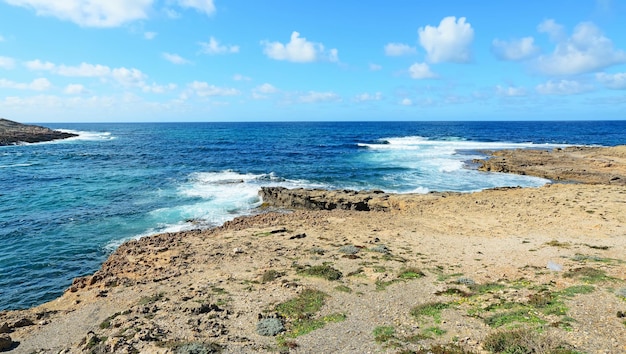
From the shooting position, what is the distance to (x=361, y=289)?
12.3 metres

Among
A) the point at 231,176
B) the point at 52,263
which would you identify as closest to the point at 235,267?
the point at 52,263

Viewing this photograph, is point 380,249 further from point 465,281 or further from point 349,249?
point 465,281

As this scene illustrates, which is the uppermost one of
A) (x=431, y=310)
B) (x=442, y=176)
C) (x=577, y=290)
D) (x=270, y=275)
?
(x=577, y=290)

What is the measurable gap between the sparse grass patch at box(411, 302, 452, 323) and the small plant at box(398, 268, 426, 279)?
2176 millimetres

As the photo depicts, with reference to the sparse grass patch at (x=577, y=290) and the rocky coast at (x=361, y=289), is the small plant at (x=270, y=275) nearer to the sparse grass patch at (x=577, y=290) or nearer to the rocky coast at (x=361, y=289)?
the rocky coast at (x=361, y=289)

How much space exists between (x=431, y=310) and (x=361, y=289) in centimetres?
259

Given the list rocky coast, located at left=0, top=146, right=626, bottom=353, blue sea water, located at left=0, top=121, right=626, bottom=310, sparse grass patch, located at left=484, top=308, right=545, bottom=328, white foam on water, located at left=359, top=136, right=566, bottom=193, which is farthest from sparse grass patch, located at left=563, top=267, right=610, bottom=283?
white foam on water, located at left=359, top=136, right=566, bottom=193

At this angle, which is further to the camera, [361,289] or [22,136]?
[22,136]

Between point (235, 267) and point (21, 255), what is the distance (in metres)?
11.9

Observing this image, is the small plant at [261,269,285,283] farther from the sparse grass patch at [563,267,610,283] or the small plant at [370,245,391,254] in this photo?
the sparse grass patch at [563,267,610,283]

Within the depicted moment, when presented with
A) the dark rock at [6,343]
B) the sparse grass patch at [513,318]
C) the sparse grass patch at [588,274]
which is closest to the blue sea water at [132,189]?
the dark rock at [6,343]

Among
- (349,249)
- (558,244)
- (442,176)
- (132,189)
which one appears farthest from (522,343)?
(132,189)

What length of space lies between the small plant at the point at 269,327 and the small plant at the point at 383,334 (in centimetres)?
254

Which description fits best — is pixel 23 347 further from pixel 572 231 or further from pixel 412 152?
pixel 412 152
